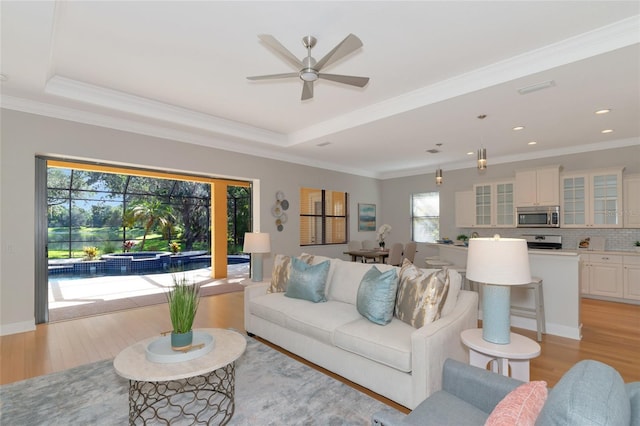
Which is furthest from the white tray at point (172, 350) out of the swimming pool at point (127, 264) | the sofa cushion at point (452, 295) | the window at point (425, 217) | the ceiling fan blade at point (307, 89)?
the window at point (425, 217)

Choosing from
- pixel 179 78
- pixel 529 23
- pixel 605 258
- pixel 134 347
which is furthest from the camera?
pixel 605 258

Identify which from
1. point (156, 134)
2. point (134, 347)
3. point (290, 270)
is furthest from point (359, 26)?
point (156, 134)

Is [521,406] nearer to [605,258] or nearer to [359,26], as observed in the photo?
[359,26]

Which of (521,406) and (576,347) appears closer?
(521,406)

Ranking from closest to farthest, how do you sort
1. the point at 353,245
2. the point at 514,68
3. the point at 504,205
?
the point at 514,68, the point at 504,205, the point at 353,245

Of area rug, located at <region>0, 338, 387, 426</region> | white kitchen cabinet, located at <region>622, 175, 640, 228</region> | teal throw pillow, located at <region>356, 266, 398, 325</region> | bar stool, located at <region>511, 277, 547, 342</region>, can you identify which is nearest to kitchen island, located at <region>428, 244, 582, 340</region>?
bar stool, located at <region>511, 277, 547, 342</region>

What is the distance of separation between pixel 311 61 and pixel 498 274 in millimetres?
2168

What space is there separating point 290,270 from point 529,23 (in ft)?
10.8

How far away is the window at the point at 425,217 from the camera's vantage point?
8.06 m

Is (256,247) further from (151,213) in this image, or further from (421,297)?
(151,213)

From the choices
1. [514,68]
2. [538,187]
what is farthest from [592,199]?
[514,68]

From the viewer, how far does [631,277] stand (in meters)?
5.05

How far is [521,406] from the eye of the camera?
104cm

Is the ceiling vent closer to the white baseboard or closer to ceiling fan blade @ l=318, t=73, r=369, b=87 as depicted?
ceiling fan blade @ l=318, t=73, r=369, b=87
